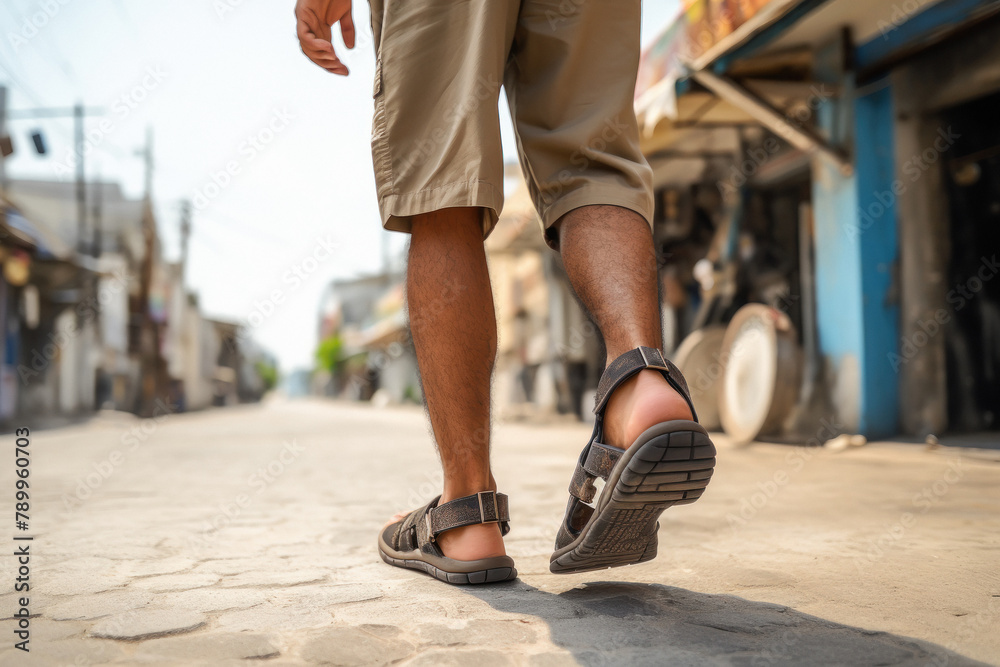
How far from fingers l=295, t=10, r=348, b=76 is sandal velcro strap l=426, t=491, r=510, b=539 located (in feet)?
3.19

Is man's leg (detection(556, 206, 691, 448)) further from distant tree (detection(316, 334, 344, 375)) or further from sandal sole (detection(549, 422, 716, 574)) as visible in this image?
distant tree (detection(316, 334, 344, 375))

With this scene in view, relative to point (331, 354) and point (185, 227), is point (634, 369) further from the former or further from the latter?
point (331, 354)

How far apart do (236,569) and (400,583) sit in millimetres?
374

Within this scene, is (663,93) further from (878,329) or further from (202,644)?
(202,644)

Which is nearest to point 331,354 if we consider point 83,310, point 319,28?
point 83,310

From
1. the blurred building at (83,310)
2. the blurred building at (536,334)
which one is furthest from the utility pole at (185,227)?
the blurred building at (536,334)

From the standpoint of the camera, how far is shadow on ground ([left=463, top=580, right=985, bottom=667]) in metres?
0.97

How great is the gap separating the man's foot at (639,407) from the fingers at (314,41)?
0.99 metres

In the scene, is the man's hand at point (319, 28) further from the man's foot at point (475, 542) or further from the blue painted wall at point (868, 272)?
the blue painted wall at point (868, 272)

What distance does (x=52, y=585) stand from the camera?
1374mm

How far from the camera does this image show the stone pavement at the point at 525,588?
1.01 meters

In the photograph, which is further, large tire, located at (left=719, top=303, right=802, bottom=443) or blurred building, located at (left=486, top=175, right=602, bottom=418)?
blurred building, located at (left=486, top=175, right=602, bottom=418)

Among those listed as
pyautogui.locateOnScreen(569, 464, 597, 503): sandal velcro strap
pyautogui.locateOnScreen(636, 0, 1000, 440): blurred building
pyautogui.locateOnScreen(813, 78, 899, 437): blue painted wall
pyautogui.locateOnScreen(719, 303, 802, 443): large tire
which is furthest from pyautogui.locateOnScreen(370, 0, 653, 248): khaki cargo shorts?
pyautogui.locateOnScreen(813, 78, 899, 437): blue painted wall

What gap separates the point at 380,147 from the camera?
1.39 meters
